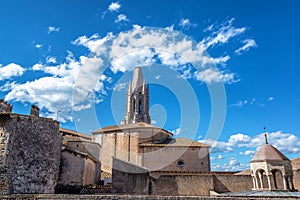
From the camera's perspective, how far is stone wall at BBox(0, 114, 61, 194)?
15.5 metres

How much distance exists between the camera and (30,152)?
53.7ft

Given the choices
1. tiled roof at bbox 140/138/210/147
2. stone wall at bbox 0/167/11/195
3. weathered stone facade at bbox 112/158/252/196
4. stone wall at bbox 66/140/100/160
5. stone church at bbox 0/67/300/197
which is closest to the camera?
stone wall at bbox 0/167/11/195

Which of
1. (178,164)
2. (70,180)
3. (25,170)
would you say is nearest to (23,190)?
(25,170)

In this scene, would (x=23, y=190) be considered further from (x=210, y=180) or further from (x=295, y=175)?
(x=295, y=175)

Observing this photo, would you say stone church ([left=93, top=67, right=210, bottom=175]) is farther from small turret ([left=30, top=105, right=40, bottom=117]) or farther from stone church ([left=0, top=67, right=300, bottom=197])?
small turret ([left=30, top=105, right=40, bottom=117])

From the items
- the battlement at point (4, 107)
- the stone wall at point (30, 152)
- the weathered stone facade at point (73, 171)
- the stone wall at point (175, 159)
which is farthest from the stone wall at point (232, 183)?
the battlement at point (4, 107)

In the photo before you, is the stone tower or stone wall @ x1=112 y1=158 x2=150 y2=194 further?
the stone tower

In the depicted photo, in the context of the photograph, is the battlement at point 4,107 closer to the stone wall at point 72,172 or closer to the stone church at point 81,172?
the stone church at point 81,172

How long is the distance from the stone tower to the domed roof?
111 ft

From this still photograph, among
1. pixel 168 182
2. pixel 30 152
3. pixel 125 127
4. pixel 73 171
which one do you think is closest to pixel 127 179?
pixel 168 182

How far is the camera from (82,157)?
20125 mm

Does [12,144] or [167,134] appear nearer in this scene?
[12,144]

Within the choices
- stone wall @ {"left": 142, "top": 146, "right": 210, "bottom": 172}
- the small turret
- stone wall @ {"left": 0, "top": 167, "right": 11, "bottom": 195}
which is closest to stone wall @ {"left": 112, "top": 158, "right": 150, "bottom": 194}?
stone wall @ {"left": 0, "top": 167, "right": 11, "bottom": 195}

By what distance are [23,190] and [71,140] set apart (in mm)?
12468
